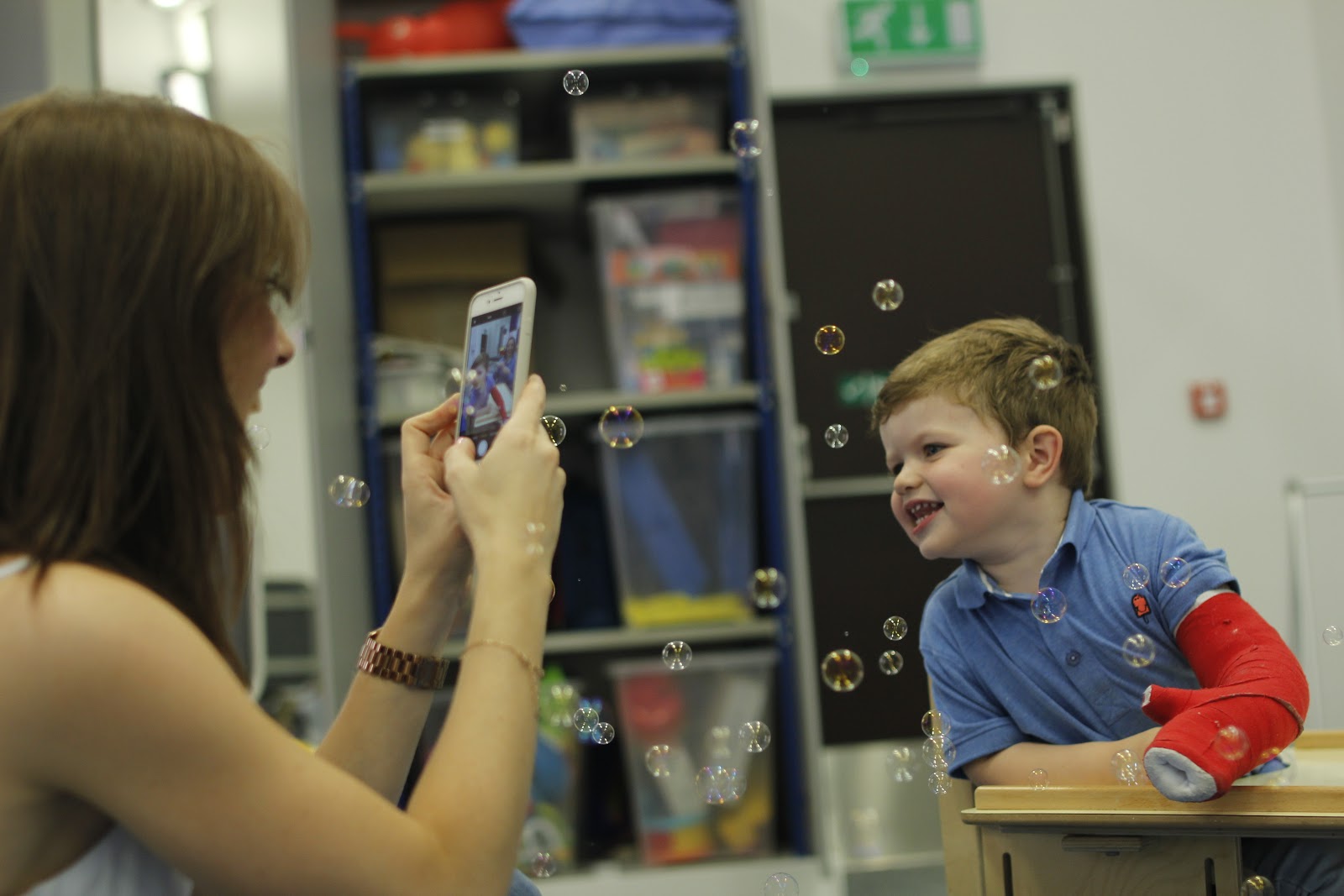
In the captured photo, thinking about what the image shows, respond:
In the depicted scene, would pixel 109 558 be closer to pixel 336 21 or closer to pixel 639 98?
pixel 639 98

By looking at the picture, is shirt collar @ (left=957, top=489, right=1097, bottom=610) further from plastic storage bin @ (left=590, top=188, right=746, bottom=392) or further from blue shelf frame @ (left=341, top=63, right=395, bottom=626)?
blue shelf frame @ (left=341, top=63, right=395, bottom=626)

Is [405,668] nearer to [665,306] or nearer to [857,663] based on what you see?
[857,663]

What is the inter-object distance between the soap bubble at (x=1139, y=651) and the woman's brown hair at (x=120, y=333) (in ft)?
1.99

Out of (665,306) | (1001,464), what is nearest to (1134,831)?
(1001,464)

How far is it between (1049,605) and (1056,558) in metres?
0.04

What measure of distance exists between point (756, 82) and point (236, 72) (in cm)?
105

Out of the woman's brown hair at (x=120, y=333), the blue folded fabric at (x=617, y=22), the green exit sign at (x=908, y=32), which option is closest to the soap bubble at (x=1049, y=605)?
the woman's brown hair at (x=120, y=333)

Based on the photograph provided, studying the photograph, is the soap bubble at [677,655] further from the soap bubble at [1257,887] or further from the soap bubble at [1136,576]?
the soap bubble at [1257,887]

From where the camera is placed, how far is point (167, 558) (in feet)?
2.22

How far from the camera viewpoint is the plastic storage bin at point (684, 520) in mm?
2246

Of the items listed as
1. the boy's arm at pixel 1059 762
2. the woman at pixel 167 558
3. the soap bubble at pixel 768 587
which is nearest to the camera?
the woman at pixel 167 558

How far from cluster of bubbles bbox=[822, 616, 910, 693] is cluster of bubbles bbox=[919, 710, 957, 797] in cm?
8

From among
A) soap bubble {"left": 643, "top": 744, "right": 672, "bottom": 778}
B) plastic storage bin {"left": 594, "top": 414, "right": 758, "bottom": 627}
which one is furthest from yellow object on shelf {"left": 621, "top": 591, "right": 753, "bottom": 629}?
soap bubble {"left": 643, "top": 744, "right": 672, "bottom": 778}

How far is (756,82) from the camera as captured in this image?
7.37 feet
